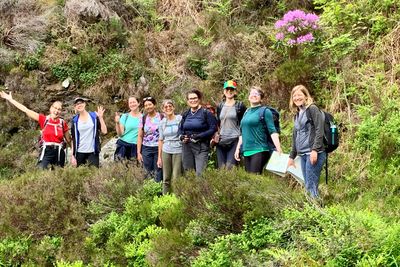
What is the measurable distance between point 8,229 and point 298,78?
18.7ft

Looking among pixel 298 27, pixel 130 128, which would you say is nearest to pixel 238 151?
pixel 130 128

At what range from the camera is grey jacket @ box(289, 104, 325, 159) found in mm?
5648

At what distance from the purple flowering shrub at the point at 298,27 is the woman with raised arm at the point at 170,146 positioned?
3.22m

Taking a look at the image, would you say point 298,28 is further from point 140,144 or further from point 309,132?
point 309,132

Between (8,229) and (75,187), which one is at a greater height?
(75,187)

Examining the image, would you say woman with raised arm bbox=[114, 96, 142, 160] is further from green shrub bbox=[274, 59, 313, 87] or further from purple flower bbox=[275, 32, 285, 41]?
purple flower bbox=[275, 32, 285, 41]

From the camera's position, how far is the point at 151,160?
7922 millimetres

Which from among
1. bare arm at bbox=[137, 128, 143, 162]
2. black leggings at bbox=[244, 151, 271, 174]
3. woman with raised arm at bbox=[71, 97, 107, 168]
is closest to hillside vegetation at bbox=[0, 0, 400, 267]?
black leggings at bbox=[244, 151, 271, 174]

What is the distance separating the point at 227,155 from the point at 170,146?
36.4 inches

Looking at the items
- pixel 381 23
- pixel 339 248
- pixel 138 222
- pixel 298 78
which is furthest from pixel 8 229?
pixel 381 23

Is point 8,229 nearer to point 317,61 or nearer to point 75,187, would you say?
point 75,187

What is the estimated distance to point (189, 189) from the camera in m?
5.45

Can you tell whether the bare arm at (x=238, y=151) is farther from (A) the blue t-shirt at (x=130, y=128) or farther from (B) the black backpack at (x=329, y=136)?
(A) the blue t-shirt at (x=130, y=128)

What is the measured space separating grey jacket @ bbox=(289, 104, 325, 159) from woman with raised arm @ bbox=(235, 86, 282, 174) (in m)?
0.41
